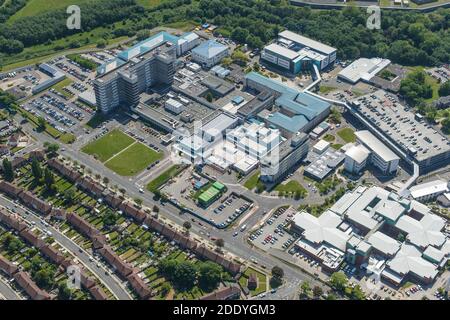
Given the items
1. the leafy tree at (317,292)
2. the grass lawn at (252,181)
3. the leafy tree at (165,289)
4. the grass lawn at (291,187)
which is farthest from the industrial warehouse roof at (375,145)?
the leafy tree at (165,289)

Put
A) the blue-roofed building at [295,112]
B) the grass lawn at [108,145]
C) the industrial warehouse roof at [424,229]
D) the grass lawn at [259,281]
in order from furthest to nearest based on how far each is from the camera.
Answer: the blue-roofed building at [295,112]
the grass lawn at [108,145]
the industrial warehouse roof at [424,229]
the grass lawn at [259,281]

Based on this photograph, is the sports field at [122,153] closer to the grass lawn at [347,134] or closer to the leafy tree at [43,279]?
the leafy tree at [43,279]

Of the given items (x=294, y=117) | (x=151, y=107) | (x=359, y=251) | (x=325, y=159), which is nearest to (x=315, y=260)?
(x=359, y=251)

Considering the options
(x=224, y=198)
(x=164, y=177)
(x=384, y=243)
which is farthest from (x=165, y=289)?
(x=384, y=243)

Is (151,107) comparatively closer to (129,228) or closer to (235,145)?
(235,145)

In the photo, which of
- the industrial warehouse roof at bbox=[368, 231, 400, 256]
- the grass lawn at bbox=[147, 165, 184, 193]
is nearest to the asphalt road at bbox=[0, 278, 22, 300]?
the grass lawn at bbox=[147, 165, 184, 193]

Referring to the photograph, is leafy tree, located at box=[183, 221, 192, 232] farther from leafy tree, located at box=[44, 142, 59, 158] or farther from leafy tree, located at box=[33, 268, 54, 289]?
leafy tree, located at box=[44, 142, 59, 158]

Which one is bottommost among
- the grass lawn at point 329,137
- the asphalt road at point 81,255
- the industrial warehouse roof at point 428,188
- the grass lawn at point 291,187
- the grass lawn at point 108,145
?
the asphalt road at point 81,255
